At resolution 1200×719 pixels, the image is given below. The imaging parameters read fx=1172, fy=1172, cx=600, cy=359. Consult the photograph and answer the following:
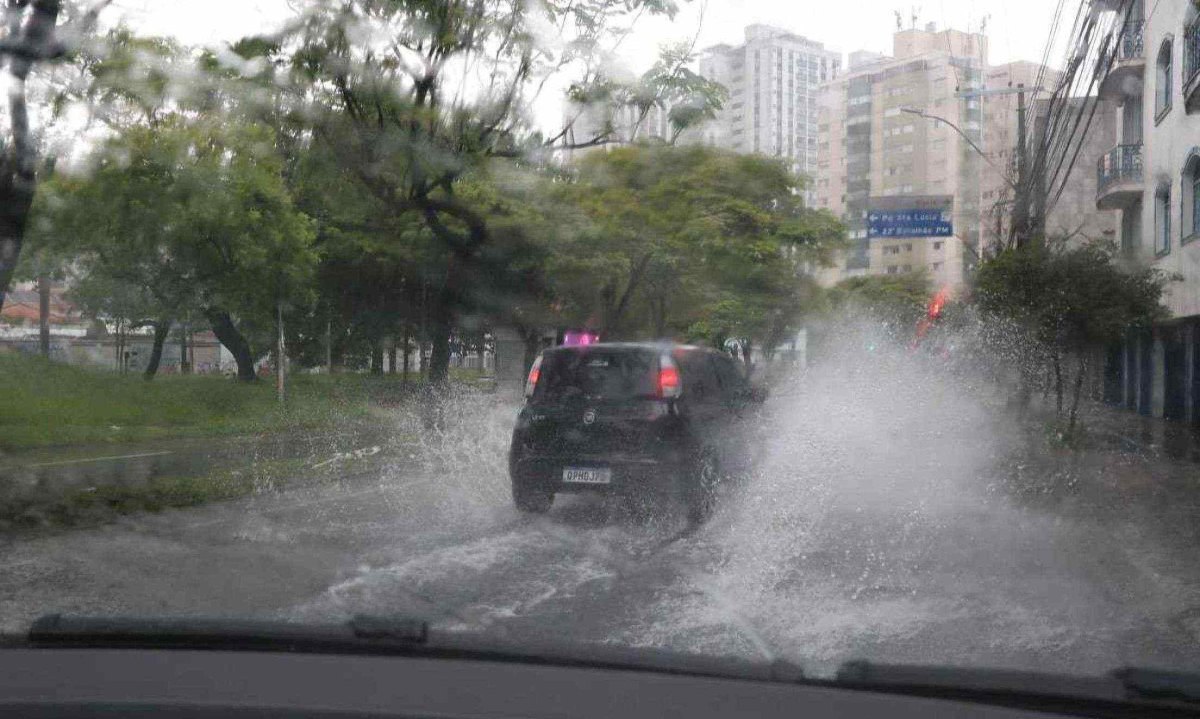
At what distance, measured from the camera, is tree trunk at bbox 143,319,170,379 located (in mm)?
23872

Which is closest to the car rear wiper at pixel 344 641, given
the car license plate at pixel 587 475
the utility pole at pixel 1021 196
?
the car license plate at pixel 587 475

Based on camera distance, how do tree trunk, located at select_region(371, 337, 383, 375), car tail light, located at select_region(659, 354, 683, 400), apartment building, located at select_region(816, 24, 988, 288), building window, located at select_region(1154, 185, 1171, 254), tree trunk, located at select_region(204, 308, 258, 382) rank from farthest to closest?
building window, located at select_region(1154, 185, 1171, 254)
tree trunk, located at select_region(371, 337, 383, 375)
tree trunk, located at select_region(204, 308, 258, 382)
apartment building, located at select_region(816, 24, 988, 288)
car tail light, located at select_region(659, 354, 683, 400)

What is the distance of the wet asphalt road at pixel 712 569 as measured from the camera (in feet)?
18.9

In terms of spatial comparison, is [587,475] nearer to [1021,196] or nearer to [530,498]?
[530,498]

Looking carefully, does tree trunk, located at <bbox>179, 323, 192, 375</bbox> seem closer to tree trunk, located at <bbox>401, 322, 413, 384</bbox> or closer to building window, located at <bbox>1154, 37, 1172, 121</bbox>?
tree trunk, located at <bbox>401, 322, 413, 384</bbox>

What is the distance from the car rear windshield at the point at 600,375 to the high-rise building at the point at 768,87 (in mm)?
2831

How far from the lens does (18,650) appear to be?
254cm

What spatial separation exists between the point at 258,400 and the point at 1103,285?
15.7 meters

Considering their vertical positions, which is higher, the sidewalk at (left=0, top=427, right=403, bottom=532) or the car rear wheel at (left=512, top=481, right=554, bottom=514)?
the car rear wheel at (left=512, top=481, right=554, bottom=514)

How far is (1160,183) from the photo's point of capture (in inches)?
945

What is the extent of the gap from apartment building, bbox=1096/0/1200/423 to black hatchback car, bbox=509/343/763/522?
40.5 feet

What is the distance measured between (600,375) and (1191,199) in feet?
53.7

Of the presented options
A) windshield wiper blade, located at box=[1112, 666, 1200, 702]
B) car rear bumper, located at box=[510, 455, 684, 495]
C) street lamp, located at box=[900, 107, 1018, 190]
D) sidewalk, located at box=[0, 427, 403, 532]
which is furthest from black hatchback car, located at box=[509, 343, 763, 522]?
street lamp, located at box=[900, 107, 1018, 190]

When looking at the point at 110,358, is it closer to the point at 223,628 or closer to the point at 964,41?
the point at 964,41
